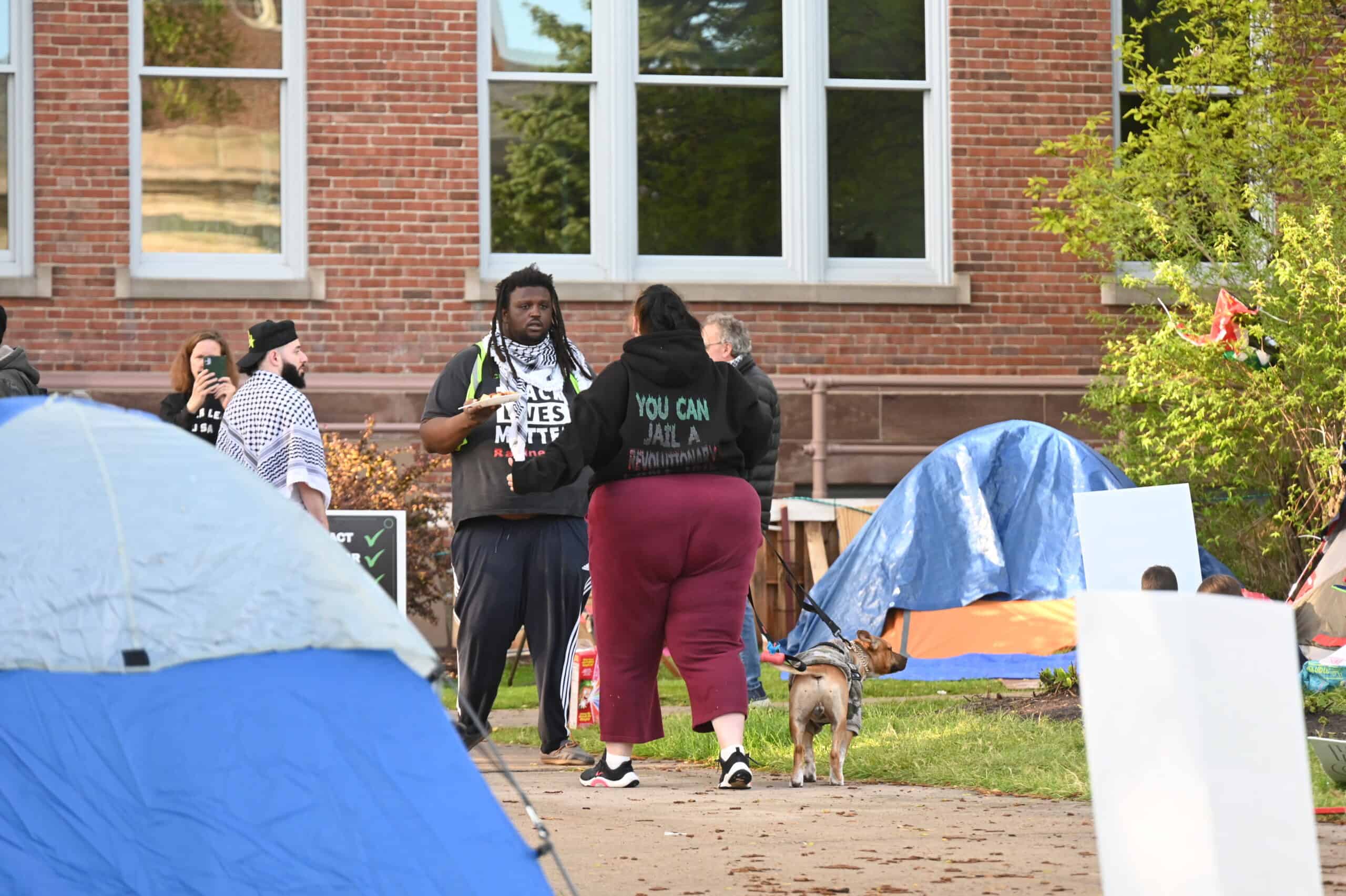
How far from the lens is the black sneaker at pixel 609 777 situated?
6.79m

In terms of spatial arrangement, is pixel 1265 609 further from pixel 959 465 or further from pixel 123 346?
pixel 123 346

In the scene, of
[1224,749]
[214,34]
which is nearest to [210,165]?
[214,34]

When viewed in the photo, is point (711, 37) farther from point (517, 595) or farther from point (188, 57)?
point (517, 595)

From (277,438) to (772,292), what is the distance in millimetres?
6566

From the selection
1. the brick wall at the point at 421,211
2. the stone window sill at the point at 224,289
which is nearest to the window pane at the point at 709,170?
the brick wall at the point at 421,211

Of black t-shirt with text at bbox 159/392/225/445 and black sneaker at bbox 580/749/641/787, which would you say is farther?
black t-shirt with text at bbox 159/392/225/445

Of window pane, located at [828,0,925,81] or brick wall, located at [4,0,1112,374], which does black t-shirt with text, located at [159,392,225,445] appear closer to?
brick wall, located at [4,0,1112,374]

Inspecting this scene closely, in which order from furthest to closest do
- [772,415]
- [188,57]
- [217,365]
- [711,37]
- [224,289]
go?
[711,37]
[188,57]
[224,289]
[772,415]
[217,365]

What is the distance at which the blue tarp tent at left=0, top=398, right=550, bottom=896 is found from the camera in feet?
12.4

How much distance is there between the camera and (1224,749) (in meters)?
3.30

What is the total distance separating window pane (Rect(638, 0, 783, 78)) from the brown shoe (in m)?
7.22

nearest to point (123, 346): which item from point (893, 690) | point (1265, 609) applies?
point (893, 690)

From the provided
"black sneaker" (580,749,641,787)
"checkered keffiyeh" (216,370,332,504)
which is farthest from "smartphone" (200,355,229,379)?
"black sneaker" (580,749,641,787)

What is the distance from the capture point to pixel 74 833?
12.4 ft
